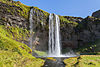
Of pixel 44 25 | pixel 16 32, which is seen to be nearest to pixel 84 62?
pixel 16 32

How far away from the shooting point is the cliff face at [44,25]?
53.5 m

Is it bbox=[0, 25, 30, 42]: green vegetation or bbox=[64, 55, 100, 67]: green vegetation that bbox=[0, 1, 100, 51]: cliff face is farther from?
bbox=[64, 55, 100, 67]: green vegetation

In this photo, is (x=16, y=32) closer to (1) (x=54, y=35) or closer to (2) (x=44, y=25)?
(2) (x=44, y=25)

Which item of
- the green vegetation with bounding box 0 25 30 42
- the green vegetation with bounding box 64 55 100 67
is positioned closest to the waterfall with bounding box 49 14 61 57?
the green vegetation with bounding box 0 25 30 42

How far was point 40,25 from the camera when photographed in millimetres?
64562

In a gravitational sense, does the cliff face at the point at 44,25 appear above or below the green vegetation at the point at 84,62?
above

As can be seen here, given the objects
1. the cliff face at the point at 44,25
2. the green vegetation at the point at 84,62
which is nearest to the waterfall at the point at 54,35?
the cliff face at the point at 44,25

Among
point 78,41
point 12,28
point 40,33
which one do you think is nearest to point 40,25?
point 40,33

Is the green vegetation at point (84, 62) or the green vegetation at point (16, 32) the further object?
the green vegetation at point (16, 32)

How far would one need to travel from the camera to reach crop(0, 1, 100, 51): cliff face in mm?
53487

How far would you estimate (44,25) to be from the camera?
65875 millimetres

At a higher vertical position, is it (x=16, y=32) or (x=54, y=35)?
(x=16, y=32)

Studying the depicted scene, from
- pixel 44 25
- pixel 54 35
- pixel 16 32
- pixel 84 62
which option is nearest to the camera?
pixel 84 62

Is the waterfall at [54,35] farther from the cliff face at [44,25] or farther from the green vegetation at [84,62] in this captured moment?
the green vegetation at [84,62]
